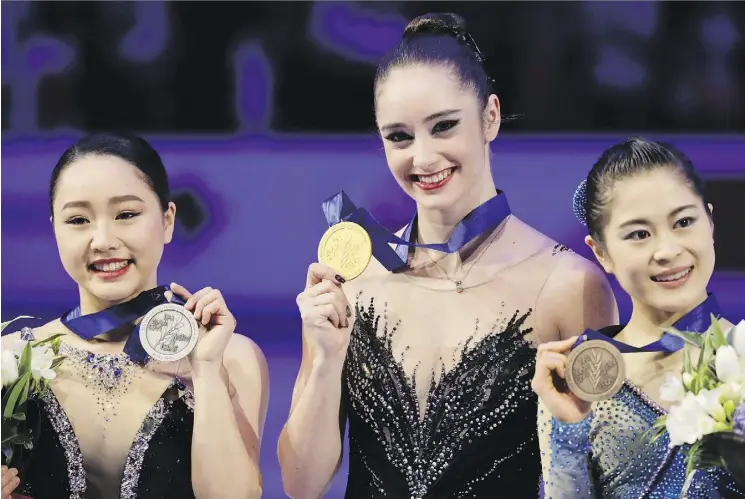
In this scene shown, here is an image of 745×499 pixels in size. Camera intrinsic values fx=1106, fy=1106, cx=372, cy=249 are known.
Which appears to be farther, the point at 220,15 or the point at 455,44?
the point at 220,15

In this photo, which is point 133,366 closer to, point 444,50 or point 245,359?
point 245,359

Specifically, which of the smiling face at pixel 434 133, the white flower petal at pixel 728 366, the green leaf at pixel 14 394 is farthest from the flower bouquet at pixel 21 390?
the white flower petal at pixel 728 366

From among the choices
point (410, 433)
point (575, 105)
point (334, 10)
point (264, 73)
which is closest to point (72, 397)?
point (410, 433)

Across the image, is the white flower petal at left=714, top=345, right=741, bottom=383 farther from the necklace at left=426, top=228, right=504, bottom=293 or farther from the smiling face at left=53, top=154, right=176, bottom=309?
the smiling face at left=53, top=154, right=176, bottom=309

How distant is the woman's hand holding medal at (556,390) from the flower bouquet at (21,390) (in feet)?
4.23

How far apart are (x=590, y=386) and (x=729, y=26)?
53.5 inches

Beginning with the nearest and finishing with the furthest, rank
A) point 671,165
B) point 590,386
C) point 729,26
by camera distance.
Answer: point 590,386, point 671,165, point 729,26

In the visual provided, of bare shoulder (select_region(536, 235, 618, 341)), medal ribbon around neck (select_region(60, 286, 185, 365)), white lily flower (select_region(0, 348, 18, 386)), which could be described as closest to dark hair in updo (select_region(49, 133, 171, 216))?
medal ribbon around neck (select_region(60, 286, 185, 365))

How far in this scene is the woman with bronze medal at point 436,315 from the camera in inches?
118

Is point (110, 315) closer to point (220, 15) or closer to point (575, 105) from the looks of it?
point (220, 15)

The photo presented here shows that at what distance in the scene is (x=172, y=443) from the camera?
9.91 ft

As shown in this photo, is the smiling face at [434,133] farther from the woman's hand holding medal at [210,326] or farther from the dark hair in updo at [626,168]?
the woman's hand holding medal at [210,326]

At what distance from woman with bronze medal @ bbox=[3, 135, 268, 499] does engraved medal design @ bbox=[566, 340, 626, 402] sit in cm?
92

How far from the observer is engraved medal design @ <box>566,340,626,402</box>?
264 cm
